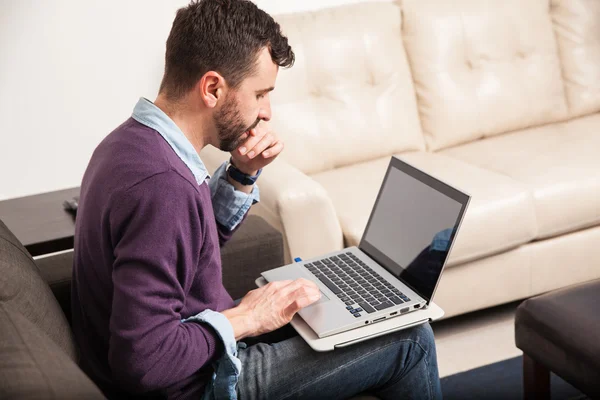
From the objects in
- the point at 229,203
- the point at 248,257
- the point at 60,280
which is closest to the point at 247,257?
the point at 248,257

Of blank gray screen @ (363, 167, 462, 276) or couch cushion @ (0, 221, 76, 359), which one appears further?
blank gray screen @ (363, 167, 462, 276)

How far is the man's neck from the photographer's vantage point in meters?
1.44

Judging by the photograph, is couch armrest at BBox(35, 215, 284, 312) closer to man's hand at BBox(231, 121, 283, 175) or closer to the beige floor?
man's hand at BBox(231, 121, 283, 175)

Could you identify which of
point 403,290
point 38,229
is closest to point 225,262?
point 403,290

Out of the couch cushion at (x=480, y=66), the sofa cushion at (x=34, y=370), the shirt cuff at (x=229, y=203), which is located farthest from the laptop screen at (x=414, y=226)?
the couch cushion at (x=480, y=66)

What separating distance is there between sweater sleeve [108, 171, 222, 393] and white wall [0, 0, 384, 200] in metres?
1.71

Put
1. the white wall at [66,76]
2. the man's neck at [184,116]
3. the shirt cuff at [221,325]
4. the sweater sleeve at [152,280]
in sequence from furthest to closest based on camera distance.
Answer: the white wall at [66,76]
the man's neck at [184,116]
the shirt cuff at [221,325]
the sweater sleeve at [152,280]

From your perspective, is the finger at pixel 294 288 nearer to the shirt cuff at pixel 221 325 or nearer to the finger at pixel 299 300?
the finger at pixel 299 300

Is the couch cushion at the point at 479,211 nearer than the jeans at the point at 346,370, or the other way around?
the jeans at the point at 346,370

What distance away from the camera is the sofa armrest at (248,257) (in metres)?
1.91

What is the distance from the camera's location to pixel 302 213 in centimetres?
221

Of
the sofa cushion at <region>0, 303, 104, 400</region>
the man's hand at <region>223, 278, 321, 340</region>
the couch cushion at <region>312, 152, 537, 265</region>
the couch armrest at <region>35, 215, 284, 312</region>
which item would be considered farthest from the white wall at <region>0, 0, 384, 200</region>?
the sofa cushion at <region>0, 303, 104, 400</region>

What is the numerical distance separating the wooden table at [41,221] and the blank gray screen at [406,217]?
0.83 metres

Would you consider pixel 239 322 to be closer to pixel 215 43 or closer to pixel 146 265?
pixel 146 265
